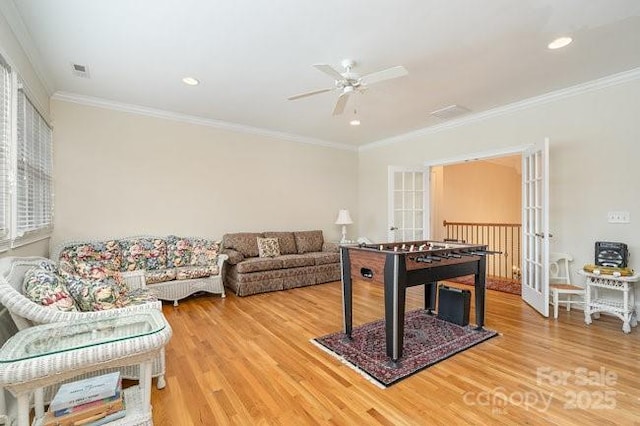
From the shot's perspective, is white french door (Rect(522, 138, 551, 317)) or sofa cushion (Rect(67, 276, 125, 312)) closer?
sofa cushion (Rect(67, 276, 125, 312))

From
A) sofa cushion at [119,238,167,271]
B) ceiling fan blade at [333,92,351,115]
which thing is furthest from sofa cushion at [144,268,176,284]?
ceiling fan blade at [333,92,351,115]

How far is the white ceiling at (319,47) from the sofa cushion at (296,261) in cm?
237

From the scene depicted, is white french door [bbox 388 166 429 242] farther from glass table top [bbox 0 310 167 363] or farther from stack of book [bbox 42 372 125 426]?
stack of book [bbox 42 372 125 426]

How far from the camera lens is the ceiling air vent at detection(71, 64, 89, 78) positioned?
318 centimetres

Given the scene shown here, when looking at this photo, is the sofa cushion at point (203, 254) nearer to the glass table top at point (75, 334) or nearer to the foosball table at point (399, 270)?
the foosball table at point (399, 270)

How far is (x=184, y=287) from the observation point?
4074 millimetres

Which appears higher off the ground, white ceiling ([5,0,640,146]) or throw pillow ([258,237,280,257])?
white ceiling ([5,0,640,146])

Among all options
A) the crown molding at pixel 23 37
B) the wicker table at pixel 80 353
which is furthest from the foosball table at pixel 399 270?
the crown molding at pixel 23 37

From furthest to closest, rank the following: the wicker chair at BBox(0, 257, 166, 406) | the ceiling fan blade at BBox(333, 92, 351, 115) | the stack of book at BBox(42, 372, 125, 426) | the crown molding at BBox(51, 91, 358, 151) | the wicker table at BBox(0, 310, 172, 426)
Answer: the crown molding at BBox(51, 91, 358, 151) → the ceiling fan blade at BBox(333, 92, 351, 115) → the wicker chair at BBox(0, 257, 166, 406) → the stack of book at BBox(42, 372, 125, 426) → the wicker table at BBox(0, 310, 172, 426)

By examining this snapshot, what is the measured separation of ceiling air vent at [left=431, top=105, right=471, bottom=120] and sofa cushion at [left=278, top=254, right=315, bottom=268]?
9.89 ft

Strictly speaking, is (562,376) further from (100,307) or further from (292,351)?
(100,307)

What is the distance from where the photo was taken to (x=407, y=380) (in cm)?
216

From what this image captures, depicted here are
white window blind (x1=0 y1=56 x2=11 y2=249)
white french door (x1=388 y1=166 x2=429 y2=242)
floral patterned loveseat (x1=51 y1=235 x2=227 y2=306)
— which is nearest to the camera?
white window blind (x1=0 y1=56 x2=11 y2=249)

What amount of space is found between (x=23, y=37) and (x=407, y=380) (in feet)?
13.7
